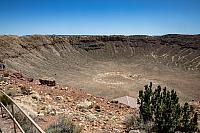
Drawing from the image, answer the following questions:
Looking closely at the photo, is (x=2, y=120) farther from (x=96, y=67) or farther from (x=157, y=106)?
(x=96, y=67)

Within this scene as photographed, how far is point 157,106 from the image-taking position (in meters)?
14.6

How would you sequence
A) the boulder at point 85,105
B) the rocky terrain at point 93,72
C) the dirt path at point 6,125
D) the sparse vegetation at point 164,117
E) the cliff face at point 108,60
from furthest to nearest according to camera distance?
the cliff face at point 108,60 → the boulder at point 85,105 → the rocky terrain at point 93,72 → the sparse vegetation at point 164,117 → the dirt path at point 6,125

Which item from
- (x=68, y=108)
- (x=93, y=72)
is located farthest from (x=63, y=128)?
(x=93, y=72)

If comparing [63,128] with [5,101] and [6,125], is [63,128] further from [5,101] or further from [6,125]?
[5,101]

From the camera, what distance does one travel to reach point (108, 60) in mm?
101500

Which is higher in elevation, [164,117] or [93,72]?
[164,117]

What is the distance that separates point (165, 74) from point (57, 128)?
227ft

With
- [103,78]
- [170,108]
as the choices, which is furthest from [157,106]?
[103,78]

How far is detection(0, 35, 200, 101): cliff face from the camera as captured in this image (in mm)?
62656

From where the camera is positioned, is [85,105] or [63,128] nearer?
[63,128]

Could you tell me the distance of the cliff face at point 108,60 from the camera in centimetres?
6266

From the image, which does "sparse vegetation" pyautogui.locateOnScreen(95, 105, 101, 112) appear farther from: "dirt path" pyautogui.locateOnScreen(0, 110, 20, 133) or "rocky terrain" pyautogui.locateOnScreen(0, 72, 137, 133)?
"dirt path" pyautogui.locateOnScreen(0, 110, 20, 133)

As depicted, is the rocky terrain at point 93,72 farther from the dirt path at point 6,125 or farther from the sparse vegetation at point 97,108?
the dirt path at point 6,125

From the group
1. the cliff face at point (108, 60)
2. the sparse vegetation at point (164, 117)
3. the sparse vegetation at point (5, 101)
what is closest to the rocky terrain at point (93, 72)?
the cliff face at point (108, 60)
